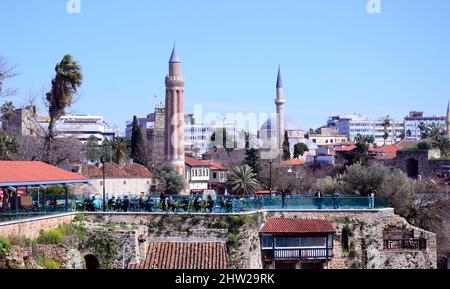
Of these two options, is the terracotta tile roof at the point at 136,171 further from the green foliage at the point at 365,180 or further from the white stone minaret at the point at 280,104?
the white stone minaret at the point at 280,104

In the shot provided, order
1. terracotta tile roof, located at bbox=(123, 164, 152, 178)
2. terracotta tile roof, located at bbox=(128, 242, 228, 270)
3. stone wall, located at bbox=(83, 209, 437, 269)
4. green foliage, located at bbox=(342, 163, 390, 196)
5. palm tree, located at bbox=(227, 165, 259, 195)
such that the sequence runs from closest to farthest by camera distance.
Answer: terracotta tile roof, located at bbox=(128, 242, 228, 270)
stone wall, located at bbox=(83, 209, 437, 269)
green foliage, located at bbox=(342, 163, 390, 196)
palm tree, located at bbox=(227, 165, 259, 195)
terracotta tile roof, located at bbox=(123, 164, 152, 178)

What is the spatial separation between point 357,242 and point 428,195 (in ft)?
57.2

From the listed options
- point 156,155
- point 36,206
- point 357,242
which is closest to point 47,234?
point 36,206

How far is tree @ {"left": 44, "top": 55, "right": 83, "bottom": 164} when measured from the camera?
36.6 m

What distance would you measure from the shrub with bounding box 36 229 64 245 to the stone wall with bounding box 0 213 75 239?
171 millimetres

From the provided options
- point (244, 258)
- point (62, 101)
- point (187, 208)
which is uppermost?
point (62, 101)

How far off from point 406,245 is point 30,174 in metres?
13.9

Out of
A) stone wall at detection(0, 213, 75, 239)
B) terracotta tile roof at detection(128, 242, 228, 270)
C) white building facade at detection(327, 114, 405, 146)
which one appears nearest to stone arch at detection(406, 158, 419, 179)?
terracotta tile roof at detection(128, 242, 228, 270)

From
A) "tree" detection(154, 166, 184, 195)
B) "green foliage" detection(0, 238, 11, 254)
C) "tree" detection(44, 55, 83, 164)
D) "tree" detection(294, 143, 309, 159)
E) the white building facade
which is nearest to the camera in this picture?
"green foliage" detection(0, 238, 11, 254)

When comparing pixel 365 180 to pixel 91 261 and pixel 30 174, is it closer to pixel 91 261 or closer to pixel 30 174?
pixel 91 261

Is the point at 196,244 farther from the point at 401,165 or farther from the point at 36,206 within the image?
the point at 401,165

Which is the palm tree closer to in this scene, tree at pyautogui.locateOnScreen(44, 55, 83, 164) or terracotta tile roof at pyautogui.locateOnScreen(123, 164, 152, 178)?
terracotta tile roof at pyautogui.locateOnScreen(123, 164, 152, 178)

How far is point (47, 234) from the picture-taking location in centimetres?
2145

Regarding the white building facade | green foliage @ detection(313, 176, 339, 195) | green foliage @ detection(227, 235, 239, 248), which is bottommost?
green foliage @ detection(227, 235, 239, 248)
